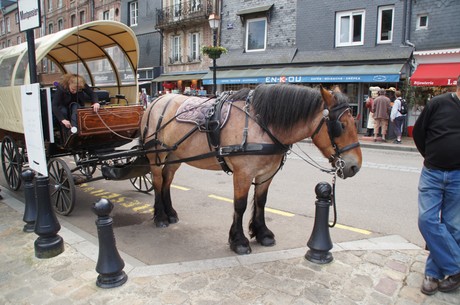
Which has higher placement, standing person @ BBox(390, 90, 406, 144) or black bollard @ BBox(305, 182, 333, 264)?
standing person @ BBox(390, 90, 406, 144)

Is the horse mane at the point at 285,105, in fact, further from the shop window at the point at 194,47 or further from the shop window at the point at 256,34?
the shop window at the point at 194,47

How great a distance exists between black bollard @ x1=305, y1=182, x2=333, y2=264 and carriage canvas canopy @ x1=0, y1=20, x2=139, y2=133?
3912 millimetres

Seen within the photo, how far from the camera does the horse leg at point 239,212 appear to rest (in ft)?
12.7

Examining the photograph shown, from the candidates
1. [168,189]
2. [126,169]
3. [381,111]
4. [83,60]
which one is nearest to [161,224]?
[168,189]

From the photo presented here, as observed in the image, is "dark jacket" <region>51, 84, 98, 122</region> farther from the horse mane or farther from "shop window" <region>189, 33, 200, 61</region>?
"shop window" <region>189, 33, 200, 61</region>

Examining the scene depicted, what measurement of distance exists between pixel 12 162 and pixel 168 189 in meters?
3.47

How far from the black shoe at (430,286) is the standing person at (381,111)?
11788 mm

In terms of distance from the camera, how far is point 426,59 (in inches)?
586

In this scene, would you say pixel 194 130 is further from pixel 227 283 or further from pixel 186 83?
pixel 186 83

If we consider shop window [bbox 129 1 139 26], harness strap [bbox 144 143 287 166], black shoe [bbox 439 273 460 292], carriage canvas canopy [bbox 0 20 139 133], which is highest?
shop window [bbox 129 1 139 26]

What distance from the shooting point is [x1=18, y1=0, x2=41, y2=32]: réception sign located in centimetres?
430

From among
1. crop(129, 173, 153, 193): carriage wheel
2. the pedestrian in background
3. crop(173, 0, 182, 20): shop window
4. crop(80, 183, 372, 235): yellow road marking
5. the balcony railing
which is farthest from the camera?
crop(173, 0, 182, 20): shop window

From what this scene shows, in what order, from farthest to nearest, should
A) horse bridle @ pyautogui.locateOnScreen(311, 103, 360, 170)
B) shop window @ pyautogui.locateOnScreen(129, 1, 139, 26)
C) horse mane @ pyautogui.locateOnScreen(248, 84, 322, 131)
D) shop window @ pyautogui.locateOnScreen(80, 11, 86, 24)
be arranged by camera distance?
shop window @ pyautogui.locateOnScreen(80, 11, 86, 24)
shop window @ pyautogui.locateOnScreen(129, 1, 139, 26)
horse mane @ pyautogui.locateOnScreen(248, 84, 322, 131)
horse bridle @ pyautogui.locateOnScreen(311, 103, 360, 170)

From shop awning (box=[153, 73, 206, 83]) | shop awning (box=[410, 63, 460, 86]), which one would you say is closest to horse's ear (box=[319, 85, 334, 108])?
shop awning (box=[410, 63, 460, 86])
